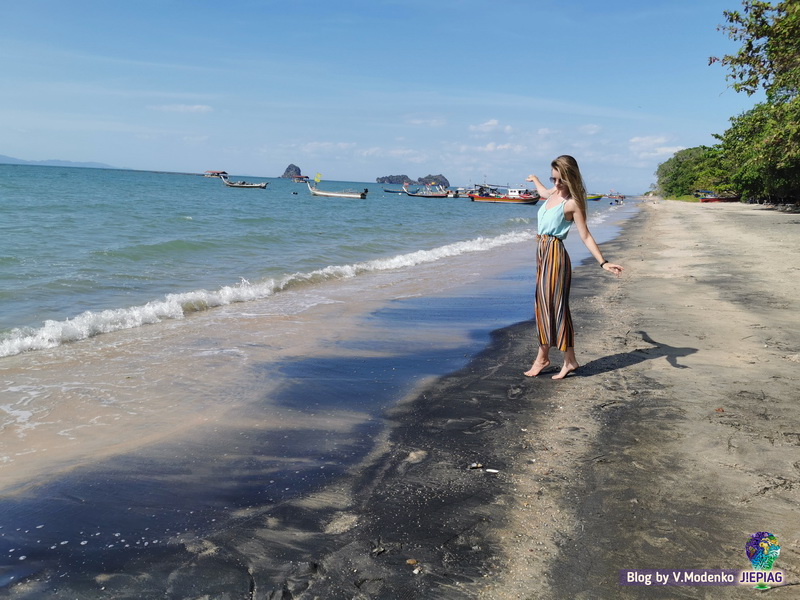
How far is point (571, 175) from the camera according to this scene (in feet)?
17.2

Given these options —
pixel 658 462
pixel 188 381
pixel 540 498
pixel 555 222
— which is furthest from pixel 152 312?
pixel 658 462

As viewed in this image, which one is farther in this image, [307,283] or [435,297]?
[307,283]

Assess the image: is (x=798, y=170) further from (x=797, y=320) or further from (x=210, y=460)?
(x=210, y=460)

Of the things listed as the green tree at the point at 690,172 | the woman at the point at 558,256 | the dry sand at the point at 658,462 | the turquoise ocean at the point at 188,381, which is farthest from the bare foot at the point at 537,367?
the green tree at the point at 690,172

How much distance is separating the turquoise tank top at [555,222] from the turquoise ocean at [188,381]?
1707mm

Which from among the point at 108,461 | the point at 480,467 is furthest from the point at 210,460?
the point at 480,467

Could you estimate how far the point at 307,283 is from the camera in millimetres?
13070

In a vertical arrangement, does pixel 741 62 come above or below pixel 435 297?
above

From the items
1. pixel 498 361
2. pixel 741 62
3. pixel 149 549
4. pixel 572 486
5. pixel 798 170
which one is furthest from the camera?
pixel 798 170

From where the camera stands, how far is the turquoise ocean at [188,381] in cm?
333

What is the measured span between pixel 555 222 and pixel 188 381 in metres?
3.63

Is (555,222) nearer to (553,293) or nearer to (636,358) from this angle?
(553,293)

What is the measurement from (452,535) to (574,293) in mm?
8477

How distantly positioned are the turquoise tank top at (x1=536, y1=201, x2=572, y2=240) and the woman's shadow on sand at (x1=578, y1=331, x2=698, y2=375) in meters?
1.38
